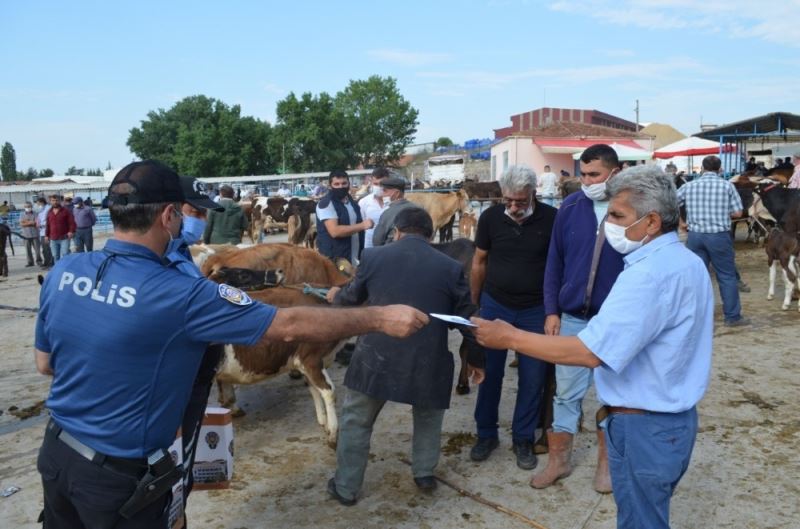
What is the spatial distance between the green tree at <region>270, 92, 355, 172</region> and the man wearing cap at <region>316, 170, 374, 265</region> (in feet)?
182

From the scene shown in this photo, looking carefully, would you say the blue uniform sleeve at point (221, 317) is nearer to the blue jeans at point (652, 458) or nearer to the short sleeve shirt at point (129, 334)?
the short sleeve shirt at point (129, 334)

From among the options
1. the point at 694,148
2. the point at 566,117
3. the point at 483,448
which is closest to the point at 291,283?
the point at 483,448

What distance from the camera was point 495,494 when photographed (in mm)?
4129

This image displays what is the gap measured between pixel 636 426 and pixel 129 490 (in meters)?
1.80

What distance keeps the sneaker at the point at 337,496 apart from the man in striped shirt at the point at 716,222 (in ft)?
19.8

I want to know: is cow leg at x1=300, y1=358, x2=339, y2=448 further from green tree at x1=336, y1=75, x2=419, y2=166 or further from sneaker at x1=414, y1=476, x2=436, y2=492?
green tree at x1=336, y1=75, x2=419, y2=166

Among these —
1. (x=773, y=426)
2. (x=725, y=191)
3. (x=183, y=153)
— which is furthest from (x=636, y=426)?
(x=183, y=153)

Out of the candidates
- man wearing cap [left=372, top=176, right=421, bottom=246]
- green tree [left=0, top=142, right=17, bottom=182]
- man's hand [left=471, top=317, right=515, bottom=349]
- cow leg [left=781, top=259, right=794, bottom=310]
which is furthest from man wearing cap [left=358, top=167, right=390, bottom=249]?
green tree [left=0, top=142, right=17, bottom=182]

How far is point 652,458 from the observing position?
7.55 ft

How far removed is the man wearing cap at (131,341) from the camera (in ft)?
6.58

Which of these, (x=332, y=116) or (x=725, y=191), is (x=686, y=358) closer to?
(x=725, y=191)

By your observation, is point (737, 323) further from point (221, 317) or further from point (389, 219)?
point (221, 317)

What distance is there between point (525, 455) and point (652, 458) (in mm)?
2285

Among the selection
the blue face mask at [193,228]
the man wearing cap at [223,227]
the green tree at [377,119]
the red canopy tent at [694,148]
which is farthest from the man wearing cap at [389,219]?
the green tree at [377,119]
